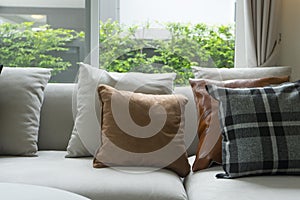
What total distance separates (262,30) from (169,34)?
689 mm

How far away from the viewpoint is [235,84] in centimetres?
256

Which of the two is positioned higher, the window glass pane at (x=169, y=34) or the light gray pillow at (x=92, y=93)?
the window glass pane at (x=169, y=34)

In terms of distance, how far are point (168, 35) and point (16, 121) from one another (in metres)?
1.35

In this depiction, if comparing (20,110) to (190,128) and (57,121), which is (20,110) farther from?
(190,128)

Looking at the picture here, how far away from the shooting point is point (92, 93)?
2.62 meters

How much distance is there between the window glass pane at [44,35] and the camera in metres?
3.57

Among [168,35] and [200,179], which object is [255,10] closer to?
[168,35]

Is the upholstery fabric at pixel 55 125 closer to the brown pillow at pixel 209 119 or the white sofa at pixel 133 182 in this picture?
the white sofa at pixel 133 182

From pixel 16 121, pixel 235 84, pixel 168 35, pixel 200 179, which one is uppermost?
pixel 168 35

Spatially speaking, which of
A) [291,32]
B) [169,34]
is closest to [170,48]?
[169,34]

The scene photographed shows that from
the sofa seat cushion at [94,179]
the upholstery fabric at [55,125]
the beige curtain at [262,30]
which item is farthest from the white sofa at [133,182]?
the beige curtain at [262,30]

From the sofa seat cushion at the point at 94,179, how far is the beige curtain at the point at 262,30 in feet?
3.89

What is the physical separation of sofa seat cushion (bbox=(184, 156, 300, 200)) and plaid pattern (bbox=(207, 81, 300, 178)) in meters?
0.06

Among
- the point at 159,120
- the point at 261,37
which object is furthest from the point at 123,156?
the point at 261,37
